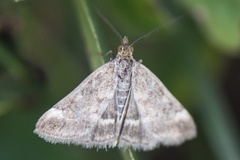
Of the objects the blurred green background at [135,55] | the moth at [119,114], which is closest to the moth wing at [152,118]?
the moth at [119,114]

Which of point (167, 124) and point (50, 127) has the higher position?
point (50, 127)

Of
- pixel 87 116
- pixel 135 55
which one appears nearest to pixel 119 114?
pixel 87 116

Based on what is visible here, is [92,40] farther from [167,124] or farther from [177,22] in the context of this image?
[177,22]

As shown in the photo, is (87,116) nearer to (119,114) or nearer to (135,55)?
(119,114)

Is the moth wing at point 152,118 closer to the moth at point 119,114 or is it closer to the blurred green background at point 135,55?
the moth at point 119,114

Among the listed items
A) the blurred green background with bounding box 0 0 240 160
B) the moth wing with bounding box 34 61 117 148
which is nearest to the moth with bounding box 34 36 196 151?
the moth wing with bounding box 34 61 117 148

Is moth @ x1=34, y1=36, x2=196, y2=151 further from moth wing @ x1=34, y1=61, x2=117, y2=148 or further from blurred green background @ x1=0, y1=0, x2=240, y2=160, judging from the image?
blurred green background @ x1=0, y1=0, x2=240, y2=160

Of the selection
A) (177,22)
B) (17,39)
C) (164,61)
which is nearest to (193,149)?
(164,61)
